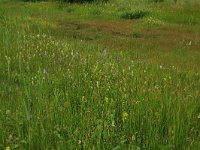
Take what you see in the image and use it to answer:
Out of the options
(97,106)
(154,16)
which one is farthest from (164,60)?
(154,16)

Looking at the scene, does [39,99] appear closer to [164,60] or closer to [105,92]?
[105,92]

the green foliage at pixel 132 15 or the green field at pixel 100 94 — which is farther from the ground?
the green field at pixel 100 94

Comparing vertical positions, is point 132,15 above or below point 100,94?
below

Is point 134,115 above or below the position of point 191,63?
above

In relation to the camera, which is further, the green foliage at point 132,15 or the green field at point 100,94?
the green foliage at point 132,15

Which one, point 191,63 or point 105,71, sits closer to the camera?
point 105,71

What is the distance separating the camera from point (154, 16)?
21.1 m

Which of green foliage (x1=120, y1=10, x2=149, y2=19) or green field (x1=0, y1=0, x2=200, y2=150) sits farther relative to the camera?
green foliage (x1=120, y1=10, x2=149, y2=19)

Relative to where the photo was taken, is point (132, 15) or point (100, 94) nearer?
point (100, 94)

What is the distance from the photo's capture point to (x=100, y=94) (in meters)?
6.39

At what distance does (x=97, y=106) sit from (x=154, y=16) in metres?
16.0

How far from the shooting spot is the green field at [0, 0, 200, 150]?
4.84 meters

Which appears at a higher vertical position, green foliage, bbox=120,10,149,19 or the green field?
the green field

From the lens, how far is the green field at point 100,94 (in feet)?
15.9
